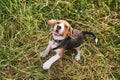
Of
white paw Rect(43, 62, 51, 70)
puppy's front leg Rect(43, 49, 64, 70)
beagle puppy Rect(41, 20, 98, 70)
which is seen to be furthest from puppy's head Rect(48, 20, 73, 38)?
white paw Rect(43, 62, 51, 70)

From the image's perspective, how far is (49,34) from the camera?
3295 mm

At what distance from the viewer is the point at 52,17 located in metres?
3.41

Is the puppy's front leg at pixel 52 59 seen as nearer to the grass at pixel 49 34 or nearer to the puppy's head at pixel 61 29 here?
the grass at pixel 49 34

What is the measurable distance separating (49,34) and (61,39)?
1.70 feet

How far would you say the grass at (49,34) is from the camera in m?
3.10

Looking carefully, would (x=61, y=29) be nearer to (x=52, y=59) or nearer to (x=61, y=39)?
(x=61, y=39)

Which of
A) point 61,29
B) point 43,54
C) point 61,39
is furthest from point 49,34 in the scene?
point 61,29

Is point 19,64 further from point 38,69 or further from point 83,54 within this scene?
point 83,54

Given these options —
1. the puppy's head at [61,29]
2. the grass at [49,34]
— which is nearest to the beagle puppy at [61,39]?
the puppy's head at [61,29]

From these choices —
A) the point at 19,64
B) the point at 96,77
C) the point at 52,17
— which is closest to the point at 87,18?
the point at 52,17

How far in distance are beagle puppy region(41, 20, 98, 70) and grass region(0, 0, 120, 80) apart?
0.14 meters

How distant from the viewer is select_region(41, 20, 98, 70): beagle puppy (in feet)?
8.81

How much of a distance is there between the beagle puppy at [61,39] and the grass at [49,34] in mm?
137

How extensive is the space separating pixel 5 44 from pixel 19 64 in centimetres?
24
